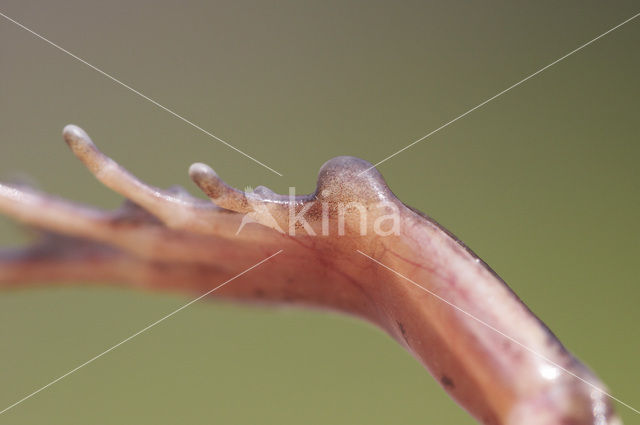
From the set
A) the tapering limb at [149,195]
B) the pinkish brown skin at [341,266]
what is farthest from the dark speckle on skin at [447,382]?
the tapering limb at [149,195]

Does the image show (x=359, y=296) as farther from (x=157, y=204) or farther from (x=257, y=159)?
(x=257, y=159)

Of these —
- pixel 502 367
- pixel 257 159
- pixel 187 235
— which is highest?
pixel 257 159

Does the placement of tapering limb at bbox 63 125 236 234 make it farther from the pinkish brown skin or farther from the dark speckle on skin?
the dark speckle on skin

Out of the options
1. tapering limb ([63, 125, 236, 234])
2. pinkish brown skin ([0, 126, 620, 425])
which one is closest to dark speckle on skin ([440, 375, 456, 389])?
pinkish brown skin ([0, 126, 620, 425])

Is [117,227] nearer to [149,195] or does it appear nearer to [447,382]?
[149,195]

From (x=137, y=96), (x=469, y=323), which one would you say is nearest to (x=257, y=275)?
(x=469, y=323)

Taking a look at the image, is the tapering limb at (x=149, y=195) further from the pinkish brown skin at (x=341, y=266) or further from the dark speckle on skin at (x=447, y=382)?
the dark speckle on skin at (x=447, y=382)

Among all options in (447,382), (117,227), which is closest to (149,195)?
(117,227)
